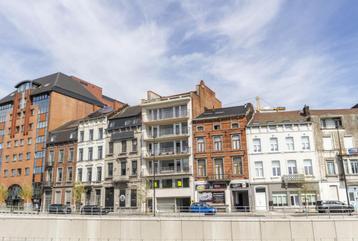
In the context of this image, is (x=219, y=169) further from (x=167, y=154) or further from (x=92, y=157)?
(x=92, y=157)

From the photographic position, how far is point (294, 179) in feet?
139

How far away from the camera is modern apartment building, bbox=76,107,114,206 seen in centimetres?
5350

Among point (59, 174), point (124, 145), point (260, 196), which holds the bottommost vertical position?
point (260, 196)

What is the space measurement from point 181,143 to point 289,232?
27.6 metres

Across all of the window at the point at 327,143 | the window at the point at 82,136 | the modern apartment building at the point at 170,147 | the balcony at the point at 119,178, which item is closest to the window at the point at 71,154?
the window at the point at 82,136

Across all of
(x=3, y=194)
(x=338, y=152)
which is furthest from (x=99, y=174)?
(x=338, y=152)

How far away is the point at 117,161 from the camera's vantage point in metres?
52.9

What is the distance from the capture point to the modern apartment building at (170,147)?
48.6 m

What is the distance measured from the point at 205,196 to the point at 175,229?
20340 mm

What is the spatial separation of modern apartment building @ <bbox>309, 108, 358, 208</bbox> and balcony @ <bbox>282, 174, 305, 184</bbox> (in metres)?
2.58

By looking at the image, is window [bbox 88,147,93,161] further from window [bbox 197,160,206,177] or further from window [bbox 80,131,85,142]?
window [bbox 197,160,206,177]

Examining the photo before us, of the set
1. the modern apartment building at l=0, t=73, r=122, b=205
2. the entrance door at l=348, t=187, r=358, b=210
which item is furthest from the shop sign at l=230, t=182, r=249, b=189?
the modern apartment building at l=0, t=73, r=122, b=205

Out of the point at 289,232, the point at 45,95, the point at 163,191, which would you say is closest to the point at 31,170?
the point at 45,95

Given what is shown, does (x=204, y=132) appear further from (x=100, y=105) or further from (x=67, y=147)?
(x=100, y=105)
